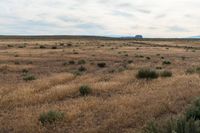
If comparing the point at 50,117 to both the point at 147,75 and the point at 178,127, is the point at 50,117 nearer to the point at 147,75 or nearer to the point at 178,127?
the point at 178,127

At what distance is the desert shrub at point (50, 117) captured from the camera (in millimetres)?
8666

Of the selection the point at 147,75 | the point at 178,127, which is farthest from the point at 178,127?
A: the point at 147,75

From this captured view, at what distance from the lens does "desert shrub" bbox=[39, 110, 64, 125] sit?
28.4 feet

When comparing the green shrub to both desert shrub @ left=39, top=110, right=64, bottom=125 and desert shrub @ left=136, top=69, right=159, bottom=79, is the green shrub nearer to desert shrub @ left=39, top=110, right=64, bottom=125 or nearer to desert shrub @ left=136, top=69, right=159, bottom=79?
desert shrub @ left=39, top=110, right=64, bottom=125

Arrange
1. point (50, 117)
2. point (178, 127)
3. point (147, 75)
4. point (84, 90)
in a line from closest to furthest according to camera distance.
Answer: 1. point (178, 127)
2. point (50, 117)
3. point (84, 90)
4. point (147, 75)

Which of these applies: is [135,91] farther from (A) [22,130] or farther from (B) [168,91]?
(A) [22,130]

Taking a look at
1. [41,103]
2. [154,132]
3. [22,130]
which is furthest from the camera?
[41,103]

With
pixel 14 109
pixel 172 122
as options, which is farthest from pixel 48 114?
pixel 172 122

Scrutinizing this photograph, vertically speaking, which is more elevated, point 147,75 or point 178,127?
point 178,127

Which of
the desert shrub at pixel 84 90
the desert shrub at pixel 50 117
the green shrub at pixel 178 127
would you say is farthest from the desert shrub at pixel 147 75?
the green shrub at pixel 178 127

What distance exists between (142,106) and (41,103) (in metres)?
3.47

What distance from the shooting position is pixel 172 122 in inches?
262

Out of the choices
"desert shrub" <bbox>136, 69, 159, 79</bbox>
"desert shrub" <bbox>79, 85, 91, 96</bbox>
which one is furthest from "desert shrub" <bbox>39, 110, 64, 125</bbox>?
"desert shrub" <bbox>136, 69, 159, 79</bbox>

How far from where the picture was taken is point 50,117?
877cm
